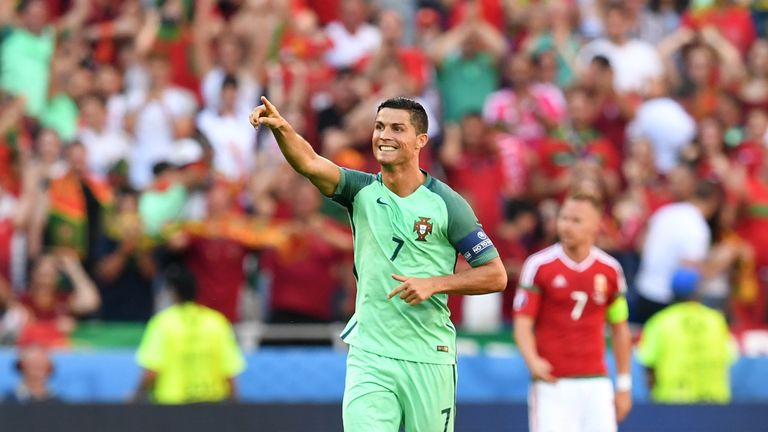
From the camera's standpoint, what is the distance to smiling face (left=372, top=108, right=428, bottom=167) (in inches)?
290

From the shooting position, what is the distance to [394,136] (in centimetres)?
735

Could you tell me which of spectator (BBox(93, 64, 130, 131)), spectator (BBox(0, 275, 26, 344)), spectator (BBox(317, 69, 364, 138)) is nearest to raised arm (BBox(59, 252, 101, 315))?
spectator (BBox(0, 275, 26, 344))

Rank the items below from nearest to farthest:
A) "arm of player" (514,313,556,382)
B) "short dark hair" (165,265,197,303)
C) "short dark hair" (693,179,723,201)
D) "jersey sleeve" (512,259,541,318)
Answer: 1. "arm of player" (514,313,556,382)
2. "jersey sleeve" (512,259,541,318)
3. "short dark hair" (165,265,197,303)
4. "short dark hair" (693,179,723,201)

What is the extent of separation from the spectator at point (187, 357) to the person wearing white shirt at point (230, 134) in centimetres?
243

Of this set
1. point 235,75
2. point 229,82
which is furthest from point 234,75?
point 229,82

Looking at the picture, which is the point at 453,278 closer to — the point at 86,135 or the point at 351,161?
the point at 351,161

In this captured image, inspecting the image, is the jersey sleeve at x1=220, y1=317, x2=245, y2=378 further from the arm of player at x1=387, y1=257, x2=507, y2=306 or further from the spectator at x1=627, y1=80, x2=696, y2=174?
the spectator at x1=627, y1=80, x2=696, y2=174

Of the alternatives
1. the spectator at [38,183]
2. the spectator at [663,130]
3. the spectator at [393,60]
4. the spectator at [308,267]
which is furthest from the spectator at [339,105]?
the spectator at [663,130]

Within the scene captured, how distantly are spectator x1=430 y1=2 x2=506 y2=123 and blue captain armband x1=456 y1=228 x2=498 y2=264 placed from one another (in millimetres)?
7678

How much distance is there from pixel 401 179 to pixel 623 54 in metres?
8.58

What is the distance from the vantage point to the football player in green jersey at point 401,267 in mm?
7355

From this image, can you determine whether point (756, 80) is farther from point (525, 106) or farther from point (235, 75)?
point (235, 75)

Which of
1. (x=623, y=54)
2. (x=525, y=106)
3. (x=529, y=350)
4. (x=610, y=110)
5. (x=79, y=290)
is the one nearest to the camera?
(x=529, y=350)

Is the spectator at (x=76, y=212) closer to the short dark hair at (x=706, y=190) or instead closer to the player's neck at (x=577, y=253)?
the player's neck at (x=577, y=253)
